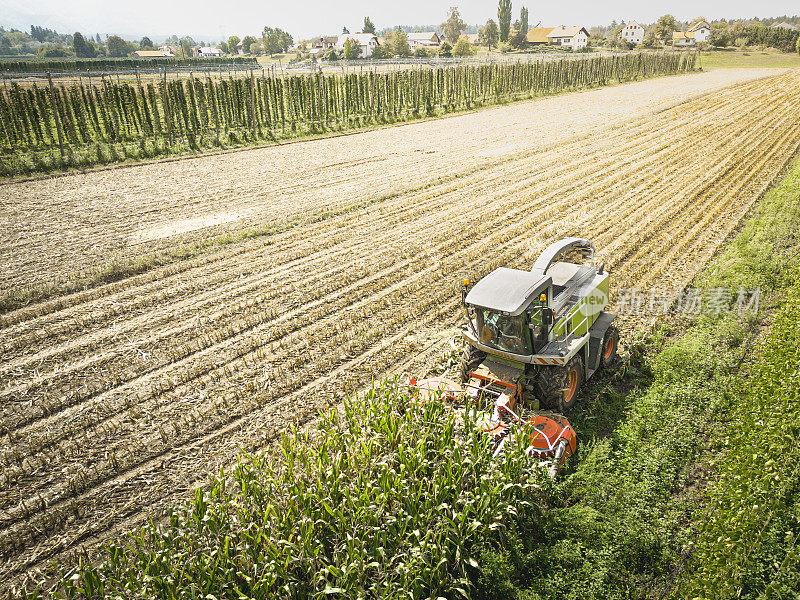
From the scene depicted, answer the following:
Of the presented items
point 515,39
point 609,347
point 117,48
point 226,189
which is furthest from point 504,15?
point 609,347

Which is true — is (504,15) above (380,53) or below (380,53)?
above

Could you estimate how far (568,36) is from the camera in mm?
118750

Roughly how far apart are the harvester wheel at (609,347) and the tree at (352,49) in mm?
84766

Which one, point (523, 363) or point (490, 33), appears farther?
point (490, 33)

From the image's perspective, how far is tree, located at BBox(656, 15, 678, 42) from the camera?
95269 mm

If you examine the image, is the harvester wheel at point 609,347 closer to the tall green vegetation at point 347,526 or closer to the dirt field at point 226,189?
the tall green vegetation at point 347,526

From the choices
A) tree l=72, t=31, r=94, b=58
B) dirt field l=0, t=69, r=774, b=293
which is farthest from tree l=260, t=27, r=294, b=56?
dirt field l=0, t=69, r=774, b=293

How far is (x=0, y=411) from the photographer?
883cm

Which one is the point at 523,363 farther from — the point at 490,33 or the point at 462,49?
the point at 490,33

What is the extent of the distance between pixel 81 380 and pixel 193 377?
1948mm

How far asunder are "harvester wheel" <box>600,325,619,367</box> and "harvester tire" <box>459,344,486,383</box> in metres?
2.39

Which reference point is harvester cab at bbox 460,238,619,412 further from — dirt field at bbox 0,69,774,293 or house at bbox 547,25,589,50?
house at bbox 547,25,589,50

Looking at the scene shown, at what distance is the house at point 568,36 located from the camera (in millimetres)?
116425

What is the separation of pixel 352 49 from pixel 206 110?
2632 inches
